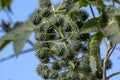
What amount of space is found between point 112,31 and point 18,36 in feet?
2.07

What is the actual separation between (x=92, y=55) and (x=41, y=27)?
3.60 feet

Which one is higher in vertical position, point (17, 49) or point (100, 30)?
point (100, 30)

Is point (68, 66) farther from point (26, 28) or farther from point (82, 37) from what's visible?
point (26, 28)

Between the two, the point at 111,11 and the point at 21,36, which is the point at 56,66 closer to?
the point at 111,11

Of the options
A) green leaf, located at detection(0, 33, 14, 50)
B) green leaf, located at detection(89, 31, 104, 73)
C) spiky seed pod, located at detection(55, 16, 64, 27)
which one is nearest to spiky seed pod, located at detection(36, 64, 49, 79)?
spiky seed pod, located at detection(55, 16, 64, 27)

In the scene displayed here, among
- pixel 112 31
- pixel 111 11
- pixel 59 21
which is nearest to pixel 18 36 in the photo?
pixel 112 31

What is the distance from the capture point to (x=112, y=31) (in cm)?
132

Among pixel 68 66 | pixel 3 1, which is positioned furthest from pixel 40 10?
pixel 3 1

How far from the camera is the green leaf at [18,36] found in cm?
75

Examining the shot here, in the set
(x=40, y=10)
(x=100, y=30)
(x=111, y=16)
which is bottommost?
(x=100, y=30)

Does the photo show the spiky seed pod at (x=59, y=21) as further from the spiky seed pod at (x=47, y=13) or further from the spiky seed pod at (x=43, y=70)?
the spiky seed pod at (x=43, y=70)

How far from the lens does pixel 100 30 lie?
142 centimetres

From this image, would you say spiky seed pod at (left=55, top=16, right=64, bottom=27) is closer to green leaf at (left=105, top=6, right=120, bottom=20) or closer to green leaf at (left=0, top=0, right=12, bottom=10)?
green leaf at (left=105, top=6, right=120, bottom=20)

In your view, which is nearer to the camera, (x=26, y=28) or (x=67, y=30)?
(x=26, y=28)
